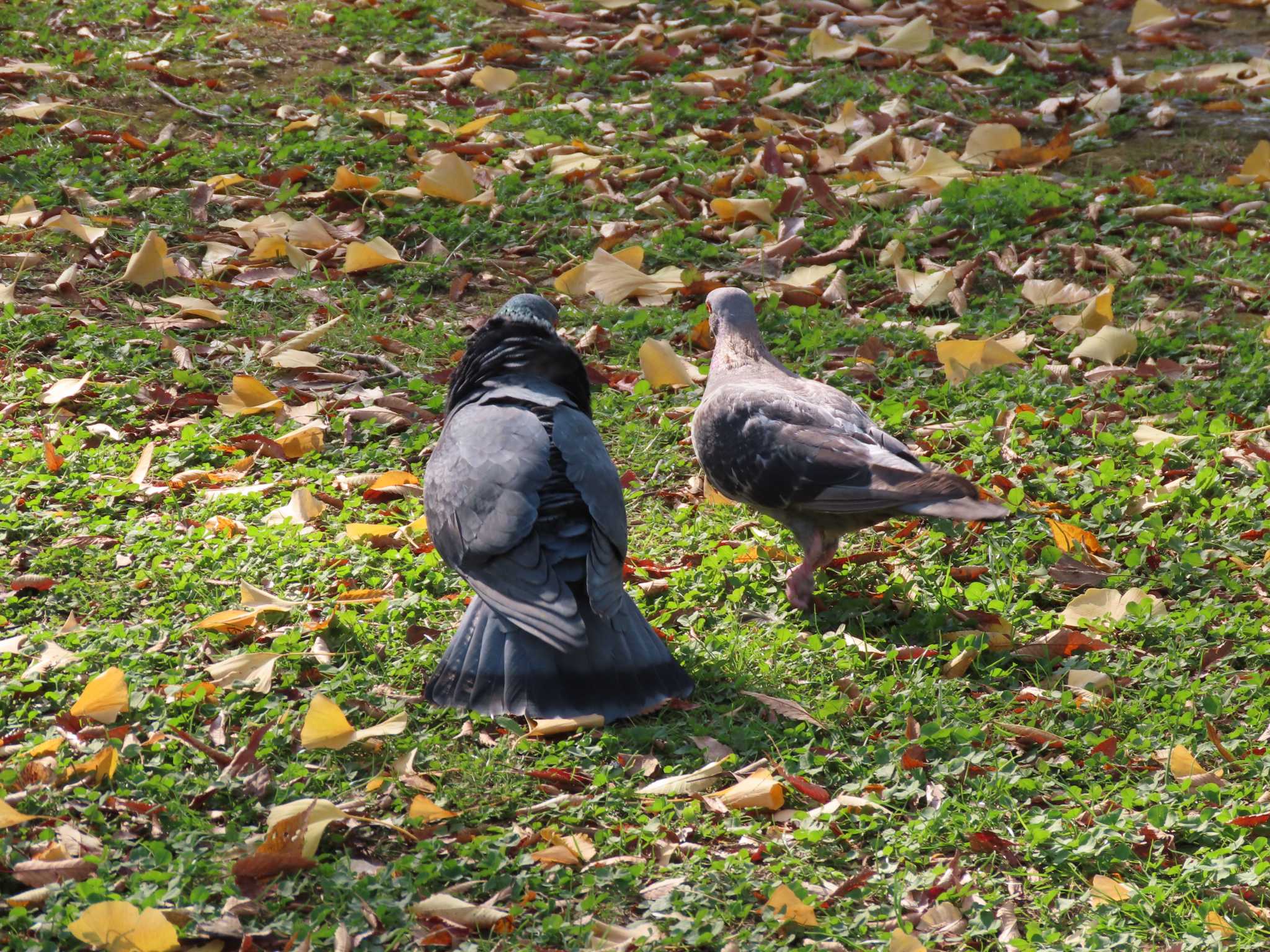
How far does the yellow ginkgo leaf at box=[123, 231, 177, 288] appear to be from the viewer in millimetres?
5902

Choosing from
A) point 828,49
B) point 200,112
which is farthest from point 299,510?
point 828,49

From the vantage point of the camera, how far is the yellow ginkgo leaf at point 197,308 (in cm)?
576

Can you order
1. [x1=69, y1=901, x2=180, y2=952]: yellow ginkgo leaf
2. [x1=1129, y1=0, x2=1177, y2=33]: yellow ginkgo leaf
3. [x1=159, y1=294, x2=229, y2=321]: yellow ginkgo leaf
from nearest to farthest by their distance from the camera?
[x1=69, y1=901, x2=180, y2=952]: yellow ginkgo leaf < [x1=159, y1=294, x2=229, y2=321]: yellow ginkgo leaf < [x1=1129, y1=0, x2=1177, y2=33]: yellow ginkgo leaf

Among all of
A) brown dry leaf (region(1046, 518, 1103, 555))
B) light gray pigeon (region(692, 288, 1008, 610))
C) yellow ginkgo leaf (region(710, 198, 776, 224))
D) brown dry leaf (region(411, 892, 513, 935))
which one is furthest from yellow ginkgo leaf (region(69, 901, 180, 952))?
yellow ginkgo leaf (region(710, 198, 776, 224))

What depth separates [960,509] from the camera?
12.3 feet

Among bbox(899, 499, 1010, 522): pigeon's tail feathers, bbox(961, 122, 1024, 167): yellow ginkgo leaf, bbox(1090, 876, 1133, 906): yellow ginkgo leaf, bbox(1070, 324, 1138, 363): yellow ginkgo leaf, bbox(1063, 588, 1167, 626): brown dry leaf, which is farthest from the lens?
bbox(961, 122, 1024, 167): yellow ginkgo leaf

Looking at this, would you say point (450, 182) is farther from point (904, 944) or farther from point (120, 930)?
point (904, 944)

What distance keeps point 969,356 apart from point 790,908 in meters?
3.13

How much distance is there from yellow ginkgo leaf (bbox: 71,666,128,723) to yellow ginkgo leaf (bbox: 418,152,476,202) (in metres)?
3.78

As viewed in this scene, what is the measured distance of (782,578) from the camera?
4.48m

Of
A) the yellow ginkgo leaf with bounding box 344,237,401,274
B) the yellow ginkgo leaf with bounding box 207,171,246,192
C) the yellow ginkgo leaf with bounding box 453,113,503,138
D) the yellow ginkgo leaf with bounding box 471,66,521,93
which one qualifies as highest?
the yellow ginkgo leaf with bounding box 471,66,521,93

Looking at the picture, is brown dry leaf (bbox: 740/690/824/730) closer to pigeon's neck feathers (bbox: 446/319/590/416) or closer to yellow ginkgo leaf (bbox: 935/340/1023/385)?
pigeon's neck feathers (bbox: 446/319/590/416)

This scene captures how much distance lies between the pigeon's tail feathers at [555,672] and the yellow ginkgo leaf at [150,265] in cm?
315

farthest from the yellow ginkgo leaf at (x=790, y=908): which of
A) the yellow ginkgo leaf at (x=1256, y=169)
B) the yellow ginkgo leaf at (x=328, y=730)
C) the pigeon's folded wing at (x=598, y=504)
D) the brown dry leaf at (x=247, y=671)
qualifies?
the yellow ginkgo leaf at (x=1256, y=169)
